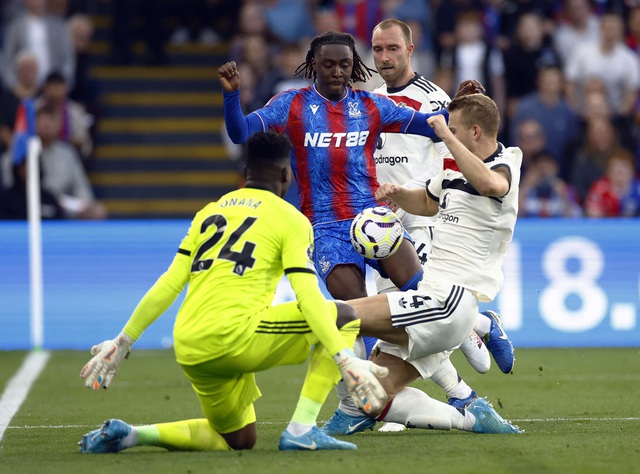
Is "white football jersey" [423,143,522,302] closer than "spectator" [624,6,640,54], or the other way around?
"white football jersey" [423,143,522,302]

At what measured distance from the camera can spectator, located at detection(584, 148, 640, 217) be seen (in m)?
14.5

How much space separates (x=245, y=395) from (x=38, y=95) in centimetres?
1032

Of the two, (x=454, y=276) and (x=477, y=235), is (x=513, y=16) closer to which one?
(x=477, y=235)

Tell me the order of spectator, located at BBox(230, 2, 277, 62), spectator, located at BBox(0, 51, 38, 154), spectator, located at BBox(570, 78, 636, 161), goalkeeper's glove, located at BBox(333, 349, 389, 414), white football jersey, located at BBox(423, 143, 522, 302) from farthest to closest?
spectator, located at BBox(230, 2, 277, 62), spectator, located at BBox(0, 51, 38, 154), spectator, located at BBox(570, 78, 636, 161), white football jersey, located at BBox(423, 143, 522, 302), goalkeeper's glove, located at BBox(333, 349, 389, 414)

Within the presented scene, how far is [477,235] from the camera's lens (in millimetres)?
7062

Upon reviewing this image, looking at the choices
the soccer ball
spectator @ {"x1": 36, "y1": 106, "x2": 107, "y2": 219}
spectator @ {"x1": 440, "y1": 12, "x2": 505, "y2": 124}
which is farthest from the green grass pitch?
spectator @ {"x1": 440, "y1": 12, "x2": 505, "y2": 124}

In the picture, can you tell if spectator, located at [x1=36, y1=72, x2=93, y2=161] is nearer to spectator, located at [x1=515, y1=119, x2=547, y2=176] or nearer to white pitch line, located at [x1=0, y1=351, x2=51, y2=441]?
→ white pitch line, located at [x1=0, y1=351, x2=51, y2=441]

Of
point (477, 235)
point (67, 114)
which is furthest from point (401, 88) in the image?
point (67, 114)

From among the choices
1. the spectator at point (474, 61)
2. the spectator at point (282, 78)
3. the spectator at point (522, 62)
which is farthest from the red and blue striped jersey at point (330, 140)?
the spectator at point (522, 62)

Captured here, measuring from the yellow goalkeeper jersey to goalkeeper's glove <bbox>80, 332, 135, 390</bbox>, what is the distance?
79 mm

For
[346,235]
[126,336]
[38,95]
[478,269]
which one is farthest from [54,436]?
[38,95]

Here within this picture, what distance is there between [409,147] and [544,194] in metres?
Answer: 5.96

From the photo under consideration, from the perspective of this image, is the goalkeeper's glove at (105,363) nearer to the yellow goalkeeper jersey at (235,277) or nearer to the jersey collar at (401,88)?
the yellow goalkeeper jersey at (235,277)

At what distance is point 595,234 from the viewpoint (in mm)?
13008
